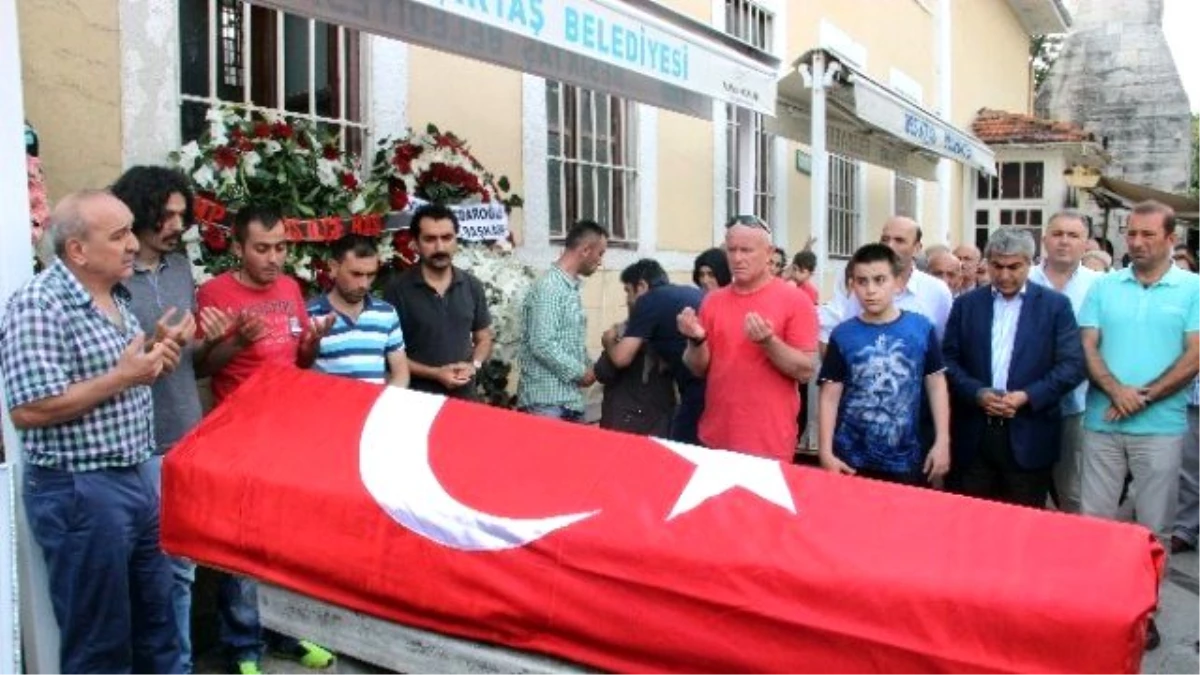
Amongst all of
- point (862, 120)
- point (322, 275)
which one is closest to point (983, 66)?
point (862, 120)

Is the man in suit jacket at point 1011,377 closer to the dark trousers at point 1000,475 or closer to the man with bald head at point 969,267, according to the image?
the dark trousers at point 1000,475

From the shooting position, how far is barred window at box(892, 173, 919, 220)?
16125mm

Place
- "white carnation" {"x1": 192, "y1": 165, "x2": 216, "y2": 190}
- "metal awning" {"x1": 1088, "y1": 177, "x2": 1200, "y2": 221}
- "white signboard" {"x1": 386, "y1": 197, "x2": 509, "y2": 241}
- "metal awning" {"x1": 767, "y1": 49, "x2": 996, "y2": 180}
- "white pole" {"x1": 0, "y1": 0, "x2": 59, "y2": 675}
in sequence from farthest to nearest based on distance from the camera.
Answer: "metal awning" {"x1": 1088, "y1": 177, "x2": 1200, "y2": 221} < "metal awning" {"x1": 767, "y1": 49, "x2": 996, "y2": 180} < "white signboard" {"x1": 386, "y1": 197, "x2": 509, "y2": 241} < "white carnation" {"x1": 192, "y1": 165, "x2": 216, "y2": 190} < "white pole" {"x1": 0, "y1": 0, "x2": 59, "y2": 675}

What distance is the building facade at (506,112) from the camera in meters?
4.64

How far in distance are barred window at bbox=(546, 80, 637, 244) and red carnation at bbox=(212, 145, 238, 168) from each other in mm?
3338

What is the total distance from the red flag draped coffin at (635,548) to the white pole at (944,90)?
15.3 metres

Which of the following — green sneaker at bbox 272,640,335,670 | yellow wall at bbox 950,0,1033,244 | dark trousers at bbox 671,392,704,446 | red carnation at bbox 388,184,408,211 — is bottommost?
green sneaker at bbox 272,640,335,670

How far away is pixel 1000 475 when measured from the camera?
15.7ft

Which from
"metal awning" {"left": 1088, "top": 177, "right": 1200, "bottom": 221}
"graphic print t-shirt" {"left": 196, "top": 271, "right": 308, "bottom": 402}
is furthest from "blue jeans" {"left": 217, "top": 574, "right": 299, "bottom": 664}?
"metal awning" {"left": 1088, "top": 177, "right": 1200, "bottom": 221}

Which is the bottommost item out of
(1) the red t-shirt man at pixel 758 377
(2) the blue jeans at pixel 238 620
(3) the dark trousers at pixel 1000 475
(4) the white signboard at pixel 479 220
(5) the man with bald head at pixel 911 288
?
(2) the blue jeans at pixel 238 620

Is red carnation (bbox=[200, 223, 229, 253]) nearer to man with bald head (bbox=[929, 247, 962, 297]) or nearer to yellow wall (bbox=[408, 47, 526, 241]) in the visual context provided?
yellow wall (bbox=[408, 47, 526, 241])

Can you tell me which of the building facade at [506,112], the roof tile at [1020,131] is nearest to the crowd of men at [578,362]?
the building facade at [506,112]

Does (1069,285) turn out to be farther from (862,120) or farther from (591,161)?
(591,161)

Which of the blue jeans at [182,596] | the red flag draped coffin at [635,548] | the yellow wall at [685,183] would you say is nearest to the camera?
the red flag draped coffin at [635,548]
